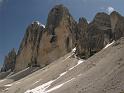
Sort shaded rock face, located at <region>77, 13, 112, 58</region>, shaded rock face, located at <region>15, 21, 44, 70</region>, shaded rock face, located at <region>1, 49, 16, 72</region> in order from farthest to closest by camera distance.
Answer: shaded rock face, located at <region>1, 49, 16, 72</region>, shaded rock face, located at <region>15, 21, 44, 70</region>, shaded rock face, located at <region>77, 13, 112, 58</region>

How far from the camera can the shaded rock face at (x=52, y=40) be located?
74.6 m

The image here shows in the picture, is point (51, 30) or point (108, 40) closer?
point (108, 40)

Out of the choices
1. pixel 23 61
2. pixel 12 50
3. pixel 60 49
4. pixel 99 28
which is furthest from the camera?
pixel 12 50

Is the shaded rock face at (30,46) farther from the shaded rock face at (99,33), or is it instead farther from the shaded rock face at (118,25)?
the shaded rock face at (118,25)

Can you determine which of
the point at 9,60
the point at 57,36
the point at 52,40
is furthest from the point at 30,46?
the point at 9,60

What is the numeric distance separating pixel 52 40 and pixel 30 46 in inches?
602

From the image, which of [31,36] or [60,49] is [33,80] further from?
[31,36]

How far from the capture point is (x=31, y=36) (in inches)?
3605

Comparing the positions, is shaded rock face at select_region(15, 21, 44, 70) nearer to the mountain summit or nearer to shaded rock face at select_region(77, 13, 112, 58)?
the mountain summit

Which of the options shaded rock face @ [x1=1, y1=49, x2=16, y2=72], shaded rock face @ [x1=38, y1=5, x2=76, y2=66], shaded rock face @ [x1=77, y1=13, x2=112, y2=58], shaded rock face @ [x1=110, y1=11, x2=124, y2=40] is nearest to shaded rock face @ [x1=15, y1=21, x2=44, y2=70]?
shaded rock face @ [x1=38, y1=5, x2=76, y2=66]

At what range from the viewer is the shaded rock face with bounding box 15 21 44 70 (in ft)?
280

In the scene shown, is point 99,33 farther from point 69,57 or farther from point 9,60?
point 9,60

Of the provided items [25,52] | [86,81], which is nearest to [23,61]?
[25,52]

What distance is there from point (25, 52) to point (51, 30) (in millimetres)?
16422
